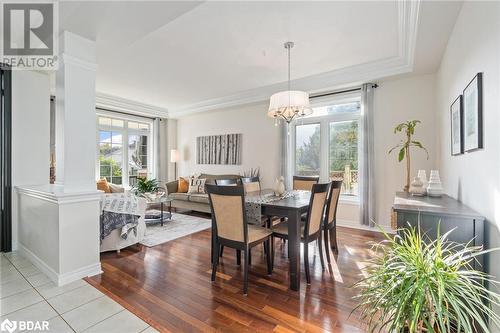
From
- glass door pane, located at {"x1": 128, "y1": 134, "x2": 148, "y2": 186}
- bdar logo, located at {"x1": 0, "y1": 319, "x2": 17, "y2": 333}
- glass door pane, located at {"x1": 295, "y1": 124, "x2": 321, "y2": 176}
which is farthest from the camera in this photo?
glass door pane, located at {"x1": 128, "y1": 134, "x2": 148, "y2": 186}

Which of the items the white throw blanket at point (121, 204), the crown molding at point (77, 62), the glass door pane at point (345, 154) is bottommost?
the white throw blanket at point (121, 204)

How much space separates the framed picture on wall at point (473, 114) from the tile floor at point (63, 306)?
2.64 metres

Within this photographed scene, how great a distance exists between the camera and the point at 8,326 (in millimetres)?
1730

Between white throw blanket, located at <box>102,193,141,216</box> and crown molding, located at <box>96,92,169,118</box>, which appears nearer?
white throw blanket, located at <box>102,193,141,216</box>

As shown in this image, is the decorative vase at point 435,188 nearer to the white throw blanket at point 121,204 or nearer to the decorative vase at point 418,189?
the decorative vase at point 418,189

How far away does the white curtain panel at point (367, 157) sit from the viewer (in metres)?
4.08

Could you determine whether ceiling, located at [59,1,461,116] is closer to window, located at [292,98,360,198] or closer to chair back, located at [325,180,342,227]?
window, located at [292,98,360,198]

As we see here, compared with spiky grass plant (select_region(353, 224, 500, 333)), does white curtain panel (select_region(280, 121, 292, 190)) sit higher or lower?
higher

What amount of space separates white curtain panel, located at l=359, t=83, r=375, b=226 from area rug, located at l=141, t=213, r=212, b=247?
2810mm

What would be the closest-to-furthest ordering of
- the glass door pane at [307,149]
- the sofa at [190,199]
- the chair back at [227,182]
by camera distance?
the chair back at [227,182] < the glass door pane at [307,149] < the sofa at [190,199]

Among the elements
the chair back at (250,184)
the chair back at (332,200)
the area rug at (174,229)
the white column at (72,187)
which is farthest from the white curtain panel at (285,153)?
the white column at (72,187)

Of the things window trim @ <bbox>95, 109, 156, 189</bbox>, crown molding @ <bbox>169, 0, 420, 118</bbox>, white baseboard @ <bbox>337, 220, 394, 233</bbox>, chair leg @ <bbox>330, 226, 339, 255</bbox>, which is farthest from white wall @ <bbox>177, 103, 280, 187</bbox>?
chair leg @ <bbox>330, 226, 339, 255</bbox>

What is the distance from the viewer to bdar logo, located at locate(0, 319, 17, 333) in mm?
1701

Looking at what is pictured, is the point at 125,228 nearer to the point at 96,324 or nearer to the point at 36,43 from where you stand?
the point at 96,324
